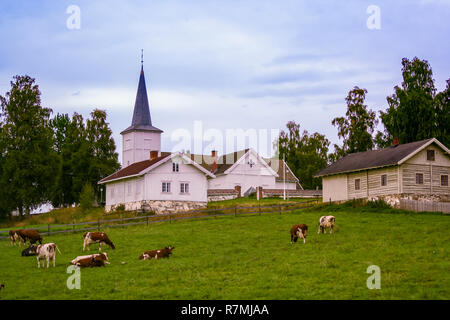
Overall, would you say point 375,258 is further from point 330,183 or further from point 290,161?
point 290,161

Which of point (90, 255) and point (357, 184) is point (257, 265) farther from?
point (357, 184)

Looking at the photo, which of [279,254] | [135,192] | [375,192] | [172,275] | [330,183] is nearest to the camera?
[172,275]

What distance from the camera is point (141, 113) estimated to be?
68312 millimetres

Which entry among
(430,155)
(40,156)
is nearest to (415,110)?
(430,155)

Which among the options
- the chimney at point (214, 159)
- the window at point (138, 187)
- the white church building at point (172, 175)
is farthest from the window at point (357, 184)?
the chimney at point (214, 159)

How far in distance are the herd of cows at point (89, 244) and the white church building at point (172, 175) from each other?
1816cm

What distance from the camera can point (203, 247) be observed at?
86.1 feet

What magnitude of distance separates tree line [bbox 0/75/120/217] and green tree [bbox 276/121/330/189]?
2786 centimetres

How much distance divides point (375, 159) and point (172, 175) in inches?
696

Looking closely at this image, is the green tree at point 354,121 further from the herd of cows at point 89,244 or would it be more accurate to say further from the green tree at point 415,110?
the herd of cows at point 89,244

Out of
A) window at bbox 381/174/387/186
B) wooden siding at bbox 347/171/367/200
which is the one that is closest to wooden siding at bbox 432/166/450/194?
window at bbox 381/174/387/186
